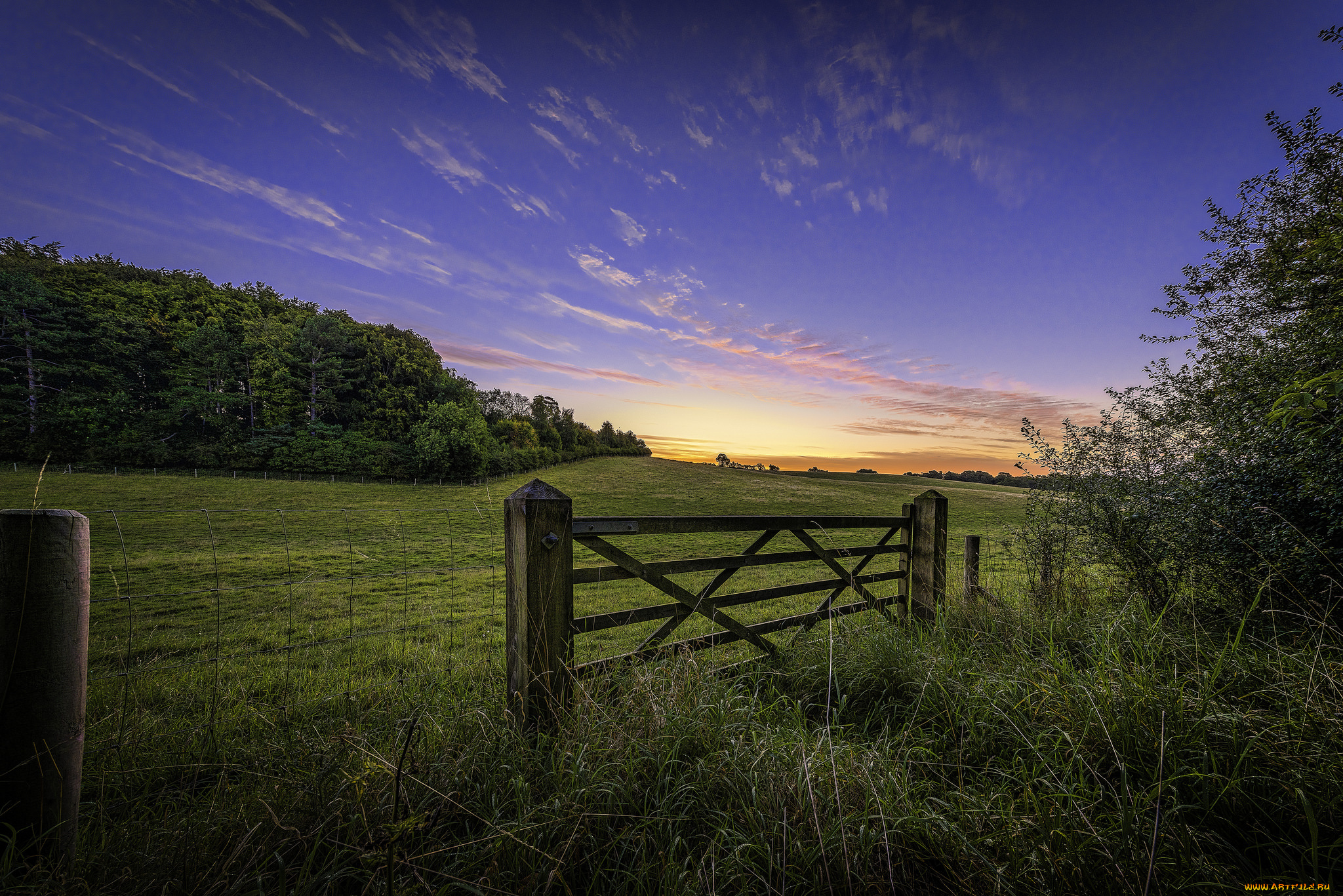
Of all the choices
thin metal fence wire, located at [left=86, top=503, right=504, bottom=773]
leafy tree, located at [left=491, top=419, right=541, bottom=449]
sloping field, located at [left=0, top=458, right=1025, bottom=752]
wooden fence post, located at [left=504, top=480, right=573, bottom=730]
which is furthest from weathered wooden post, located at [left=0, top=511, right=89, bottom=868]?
leafy tree, located at [left=491, top=419, right=541, bottom=449]

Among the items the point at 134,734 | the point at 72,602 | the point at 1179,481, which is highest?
the point at 1179,481

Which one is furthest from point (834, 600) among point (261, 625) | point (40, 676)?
point (261, 625)

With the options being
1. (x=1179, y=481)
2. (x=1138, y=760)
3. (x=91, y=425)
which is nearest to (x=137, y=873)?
(x=1138, y=760)

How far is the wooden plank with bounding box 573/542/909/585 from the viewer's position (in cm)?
279

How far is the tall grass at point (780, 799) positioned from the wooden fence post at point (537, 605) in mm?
175

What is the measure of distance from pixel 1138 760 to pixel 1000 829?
81 centimetres

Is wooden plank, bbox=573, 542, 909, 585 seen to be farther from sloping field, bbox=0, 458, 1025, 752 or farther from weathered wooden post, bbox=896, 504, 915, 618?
sloping field, bbox=0, 458, 1025, 752

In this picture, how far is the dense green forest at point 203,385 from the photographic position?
31.5 m

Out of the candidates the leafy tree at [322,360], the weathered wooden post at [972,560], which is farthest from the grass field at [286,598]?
the leafy tree at [322,360]

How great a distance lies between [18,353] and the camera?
33.1 meters

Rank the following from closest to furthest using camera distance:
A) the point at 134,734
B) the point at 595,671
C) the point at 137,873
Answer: the point at 137,873 < the point at 134,734 < the point at 595,671

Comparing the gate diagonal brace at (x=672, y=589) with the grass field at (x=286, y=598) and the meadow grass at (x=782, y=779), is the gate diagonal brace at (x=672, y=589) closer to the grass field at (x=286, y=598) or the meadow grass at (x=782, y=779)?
the meadow grass at (x=782, y=779)

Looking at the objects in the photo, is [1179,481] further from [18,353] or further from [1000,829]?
[18,353]

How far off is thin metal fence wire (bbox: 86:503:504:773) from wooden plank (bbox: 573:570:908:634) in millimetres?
1065
